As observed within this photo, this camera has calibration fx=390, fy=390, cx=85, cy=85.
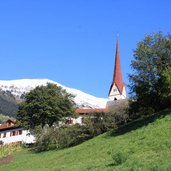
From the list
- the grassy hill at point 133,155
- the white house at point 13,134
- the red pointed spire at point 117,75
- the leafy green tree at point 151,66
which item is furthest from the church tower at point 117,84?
the grassy hill at point 133,155

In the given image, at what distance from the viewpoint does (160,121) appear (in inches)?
1203

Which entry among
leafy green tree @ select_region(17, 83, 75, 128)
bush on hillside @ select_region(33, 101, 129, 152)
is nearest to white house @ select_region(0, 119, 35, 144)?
leafy green tree @ select_region(17, 83, 75, 128)

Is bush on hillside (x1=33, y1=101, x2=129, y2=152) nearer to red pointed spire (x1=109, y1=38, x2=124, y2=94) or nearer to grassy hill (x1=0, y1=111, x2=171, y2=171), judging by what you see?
grassy hill (x1=0, y1=111, x2=171, y2=171)

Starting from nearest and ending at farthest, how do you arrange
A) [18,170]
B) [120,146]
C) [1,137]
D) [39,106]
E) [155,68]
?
1. [120,146]
2. [18,170]
3. [155,68]
4. [39,106]
5. [1,137]

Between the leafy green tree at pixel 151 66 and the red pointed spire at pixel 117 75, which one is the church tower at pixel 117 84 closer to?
the red pointed spire at pixel 117 75

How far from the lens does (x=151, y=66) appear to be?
3678 cm

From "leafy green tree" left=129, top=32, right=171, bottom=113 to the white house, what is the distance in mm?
49910

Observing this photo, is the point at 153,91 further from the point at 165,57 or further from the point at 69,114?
the point at 69,114

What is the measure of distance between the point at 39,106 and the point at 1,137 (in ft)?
81.0

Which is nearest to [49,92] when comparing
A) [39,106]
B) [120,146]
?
[39,106]

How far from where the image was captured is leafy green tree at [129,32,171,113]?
36.9m

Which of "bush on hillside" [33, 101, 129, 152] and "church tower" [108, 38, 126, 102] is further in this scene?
"church tower" [108, 38, 126, 102]

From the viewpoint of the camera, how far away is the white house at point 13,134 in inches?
3334

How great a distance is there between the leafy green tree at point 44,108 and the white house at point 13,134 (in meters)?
15.1
